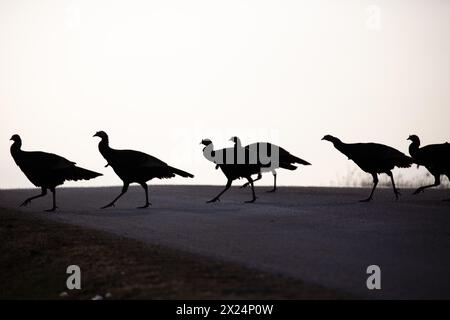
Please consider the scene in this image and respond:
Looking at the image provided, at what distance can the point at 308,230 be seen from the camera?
1089 cm

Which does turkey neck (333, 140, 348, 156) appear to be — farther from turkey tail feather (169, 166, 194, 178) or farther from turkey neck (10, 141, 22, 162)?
turkey neck (10, 141, 22, 162)

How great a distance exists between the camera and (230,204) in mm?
15234

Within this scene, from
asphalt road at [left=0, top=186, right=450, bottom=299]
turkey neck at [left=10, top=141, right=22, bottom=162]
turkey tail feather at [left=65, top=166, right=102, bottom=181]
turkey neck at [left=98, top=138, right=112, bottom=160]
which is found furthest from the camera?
turkey neck at [left=10, top=141, right=22, bottom=162]

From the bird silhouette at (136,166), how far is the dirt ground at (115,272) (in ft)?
8.70

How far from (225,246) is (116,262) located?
145cm

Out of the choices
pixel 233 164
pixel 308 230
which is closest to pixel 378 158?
pixel 233 164

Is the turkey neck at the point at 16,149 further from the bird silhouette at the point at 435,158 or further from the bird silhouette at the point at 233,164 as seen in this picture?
the bird silhouette at the point at 435,158

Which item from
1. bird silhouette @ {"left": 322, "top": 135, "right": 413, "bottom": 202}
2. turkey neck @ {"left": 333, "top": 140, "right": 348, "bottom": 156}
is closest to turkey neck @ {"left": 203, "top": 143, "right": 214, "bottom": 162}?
turkey neck @ {"left": 333, "top": 140, "right": 348, "bottom": 156}

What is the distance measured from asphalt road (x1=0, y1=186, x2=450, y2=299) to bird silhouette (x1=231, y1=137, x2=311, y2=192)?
2.29ft

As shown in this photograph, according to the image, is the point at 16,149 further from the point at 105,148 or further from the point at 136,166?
the point at 136,166

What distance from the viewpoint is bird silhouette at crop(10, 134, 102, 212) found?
14656 millimetres

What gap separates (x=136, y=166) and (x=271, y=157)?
3.54 m
